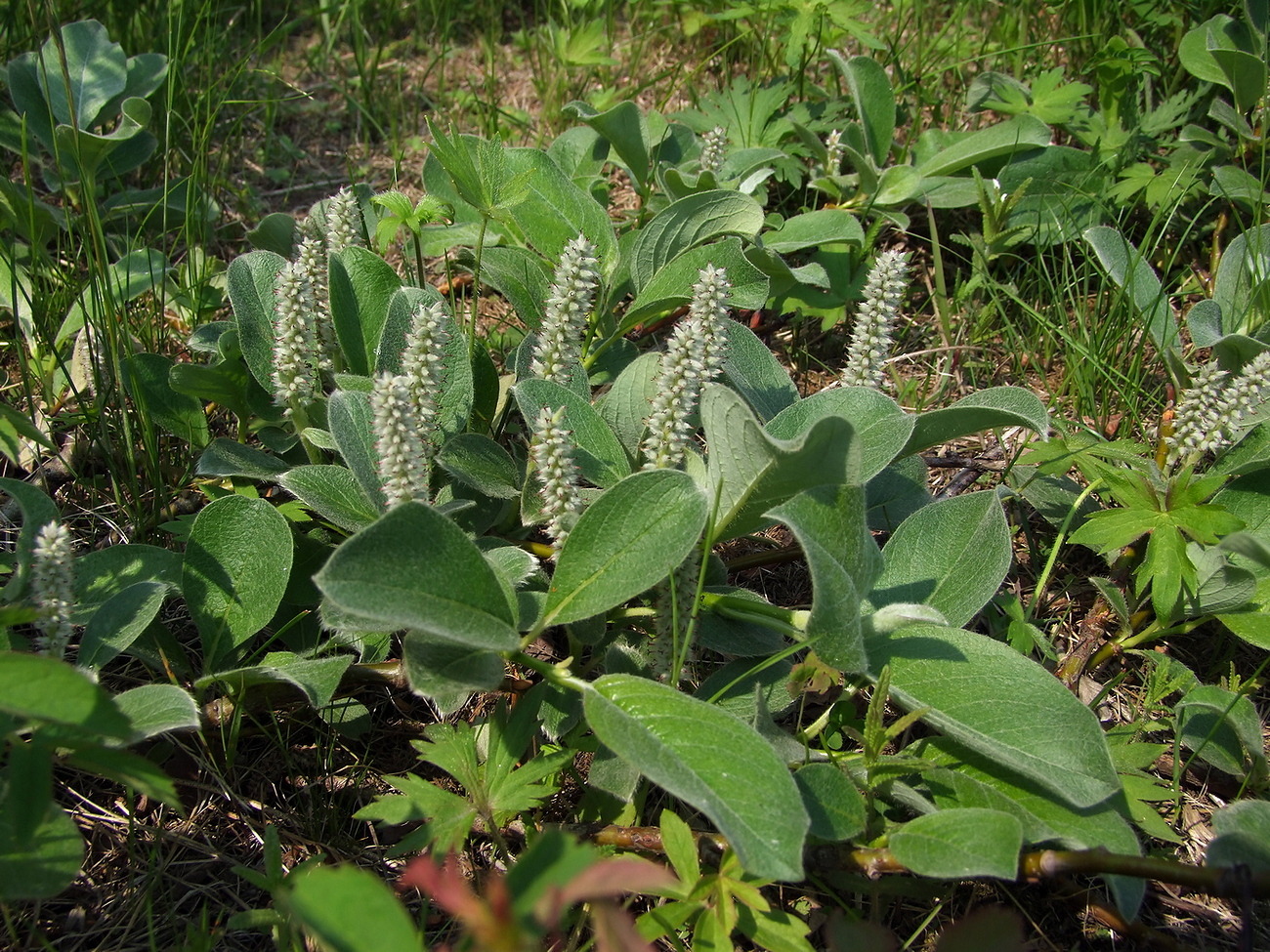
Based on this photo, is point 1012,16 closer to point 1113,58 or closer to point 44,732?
point 1113,58

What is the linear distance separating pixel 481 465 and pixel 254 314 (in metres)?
0.67

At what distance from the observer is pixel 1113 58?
365 centimetres

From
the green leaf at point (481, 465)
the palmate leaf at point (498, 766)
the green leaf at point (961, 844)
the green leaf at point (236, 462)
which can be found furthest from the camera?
the green leaf at point (236, 462)

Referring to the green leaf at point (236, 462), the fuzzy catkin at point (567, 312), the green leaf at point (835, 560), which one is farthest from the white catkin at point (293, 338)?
the green leaf at point (835, 560)

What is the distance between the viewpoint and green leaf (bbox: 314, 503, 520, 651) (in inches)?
63.2

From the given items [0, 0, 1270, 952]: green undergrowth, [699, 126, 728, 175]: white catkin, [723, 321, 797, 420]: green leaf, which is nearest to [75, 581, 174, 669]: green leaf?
[0, 0, 1270, 952]: green undergrowth

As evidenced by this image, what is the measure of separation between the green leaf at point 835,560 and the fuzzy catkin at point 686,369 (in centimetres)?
31

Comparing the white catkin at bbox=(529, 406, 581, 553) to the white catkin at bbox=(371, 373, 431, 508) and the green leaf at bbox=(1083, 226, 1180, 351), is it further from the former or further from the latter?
the green leaf at bbox=(1083, 226, 1180, 351)

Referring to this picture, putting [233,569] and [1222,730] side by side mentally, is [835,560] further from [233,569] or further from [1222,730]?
[233,569]

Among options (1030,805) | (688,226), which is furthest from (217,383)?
(1030,805)

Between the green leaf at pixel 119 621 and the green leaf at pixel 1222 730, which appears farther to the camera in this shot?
the green leaf at pixel 1222 730

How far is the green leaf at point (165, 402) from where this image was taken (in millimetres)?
2512

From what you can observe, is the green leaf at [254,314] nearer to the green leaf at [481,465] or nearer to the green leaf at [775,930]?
the green leaf at [481,465]

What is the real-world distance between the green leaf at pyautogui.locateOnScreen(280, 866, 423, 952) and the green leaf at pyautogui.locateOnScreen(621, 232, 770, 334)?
1.74 meters
